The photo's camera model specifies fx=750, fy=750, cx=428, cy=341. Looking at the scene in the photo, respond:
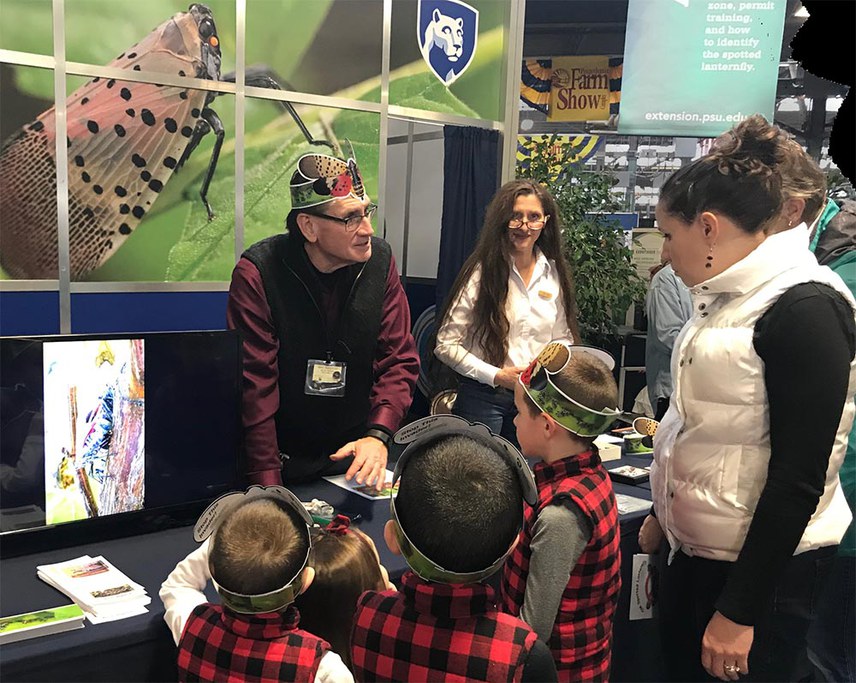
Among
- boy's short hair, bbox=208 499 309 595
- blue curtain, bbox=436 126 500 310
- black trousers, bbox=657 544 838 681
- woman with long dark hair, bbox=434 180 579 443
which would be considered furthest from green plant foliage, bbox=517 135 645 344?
boy's short hair, bbox=208 499 309 595

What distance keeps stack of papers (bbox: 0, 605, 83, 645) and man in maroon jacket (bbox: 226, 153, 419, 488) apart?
633 mm

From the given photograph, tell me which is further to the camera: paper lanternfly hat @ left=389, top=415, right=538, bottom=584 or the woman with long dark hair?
the woman with long dark hair

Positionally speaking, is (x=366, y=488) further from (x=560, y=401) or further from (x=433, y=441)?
(x=433, y=441)

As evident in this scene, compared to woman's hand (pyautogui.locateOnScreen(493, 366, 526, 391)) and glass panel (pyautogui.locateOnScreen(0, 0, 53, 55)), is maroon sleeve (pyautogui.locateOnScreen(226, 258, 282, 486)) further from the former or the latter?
glass panel (pyautogui.locateOnScreen(0, 0, 53, 55))

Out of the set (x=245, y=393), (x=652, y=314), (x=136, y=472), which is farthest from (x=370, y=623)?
(x=652, y=314)

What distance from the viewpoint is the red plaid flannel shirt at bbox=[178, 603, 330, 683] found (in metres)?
1.11

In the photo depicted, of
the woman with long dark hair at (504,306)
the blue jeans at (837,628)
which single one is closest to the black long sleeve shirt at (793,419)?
the blue jeans at (837,628)

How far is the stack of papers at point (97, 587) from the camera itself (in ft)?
4.48

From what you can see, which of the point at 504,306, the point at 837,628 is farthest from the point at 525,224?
the point at 837,628

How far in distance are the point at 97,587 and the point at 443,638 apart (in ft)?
2.47

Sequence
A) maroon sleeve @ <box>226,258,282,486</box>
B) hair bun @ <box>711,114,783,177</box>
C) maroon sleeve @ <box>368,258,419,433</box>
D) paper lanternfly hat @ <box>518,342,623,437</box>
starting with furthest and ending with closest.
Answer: maroon sleeve @ <box>368,258,419,433</box>, maroon sleeve @ <box>226,258,282,486</box>, paper lanternfly hat @ <box>518,342,623,437</box>, hair bun @ <box>711,114,783,177</box>

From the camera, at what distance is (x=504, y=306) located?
10.1ft

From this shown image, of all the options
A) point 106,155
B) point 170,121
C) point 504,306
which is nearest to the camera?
point 504,306

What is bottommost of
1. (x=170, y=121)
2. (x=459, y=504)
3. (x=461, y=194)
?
(x=459, y=504)
